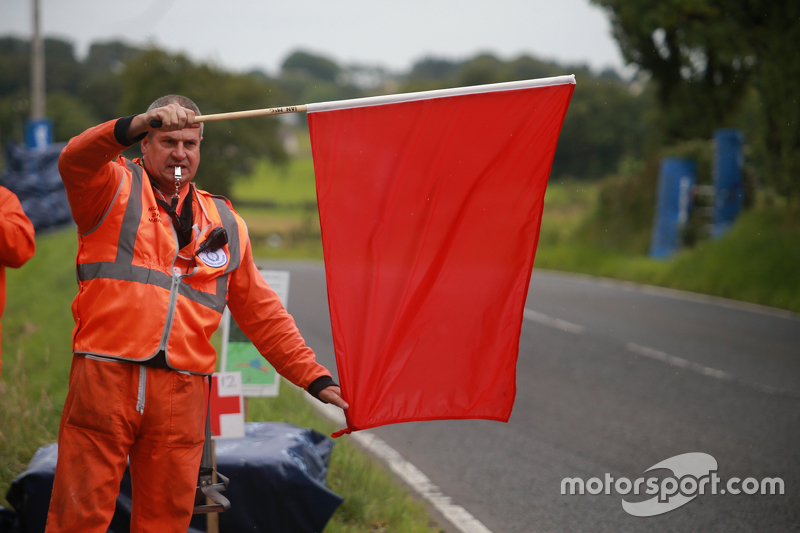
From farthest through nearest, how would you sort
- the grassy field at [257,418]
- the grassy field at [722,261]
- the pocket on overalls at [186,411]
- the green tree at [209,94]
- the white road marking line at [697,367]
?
the green tree at [209,94], the grassy field at [722,261], the white road marking line at [697,367], the grassy field at [257,418], the pocket on overalls at [186,411]

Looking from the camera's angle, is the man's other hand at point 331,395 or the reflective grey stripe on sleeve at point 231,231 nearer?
the reflective grey stripe on sleeve at point 231,231

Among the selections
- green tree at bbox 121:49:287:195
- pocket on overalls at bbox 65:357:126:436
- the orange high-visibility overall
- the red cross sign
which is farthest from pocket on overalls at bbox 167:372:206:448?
green tree at bbox 121:49:287:195

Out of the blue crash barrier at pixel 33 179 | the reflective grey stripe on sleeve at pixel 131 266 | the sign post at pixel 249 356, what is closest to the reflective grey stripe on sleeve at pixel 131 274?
the reflective grey stripe on sleeve at pixel 131 266

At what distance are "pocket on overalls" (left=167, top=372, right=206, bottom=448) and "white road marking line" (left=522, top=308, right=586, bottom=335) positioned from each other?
839cm

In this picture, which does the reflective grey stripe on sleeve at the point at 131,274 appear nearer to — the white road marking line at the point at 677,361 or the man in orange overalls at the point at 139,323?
the man in orange overalls at the point at 139,323

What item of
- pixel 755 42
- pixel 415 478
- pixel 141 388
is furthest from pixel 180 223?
pixel 755 42

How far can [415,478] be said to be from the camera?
5188mm

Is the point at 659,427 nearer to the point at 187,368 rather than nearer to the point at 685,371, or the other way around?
the point at 685,371

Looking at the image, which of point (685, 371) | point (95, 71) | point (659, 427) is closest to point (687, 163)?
point (685, 371)

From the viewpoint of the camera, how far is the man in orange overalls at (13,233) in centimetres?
323

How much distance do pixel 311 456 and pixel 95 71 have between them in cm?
2068

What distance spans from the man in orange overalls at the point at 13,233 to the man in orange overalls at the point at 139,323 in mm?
836

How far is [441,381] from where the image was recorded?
3.21m

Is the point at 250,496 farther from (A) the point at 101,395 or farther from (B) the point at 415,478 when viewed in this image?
(B) the point at 415,478
